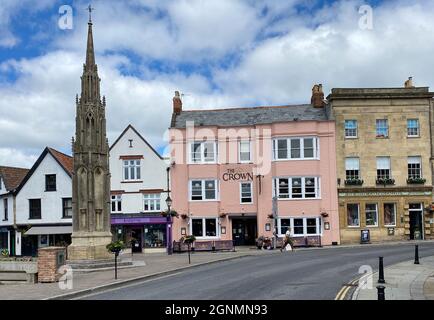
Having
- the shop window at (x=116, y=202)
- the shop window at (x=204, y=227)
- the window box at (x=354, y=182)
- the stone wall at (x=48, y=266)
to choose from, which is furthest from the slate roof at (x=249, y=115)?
the stone wall at (x=48, y=266)

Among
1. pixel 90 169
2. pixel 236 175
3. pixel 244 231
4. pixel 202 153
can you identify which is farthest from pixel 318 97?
pixel 90 169

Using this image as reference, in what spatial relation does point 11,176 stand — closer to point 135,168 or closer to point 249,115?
point 135,168

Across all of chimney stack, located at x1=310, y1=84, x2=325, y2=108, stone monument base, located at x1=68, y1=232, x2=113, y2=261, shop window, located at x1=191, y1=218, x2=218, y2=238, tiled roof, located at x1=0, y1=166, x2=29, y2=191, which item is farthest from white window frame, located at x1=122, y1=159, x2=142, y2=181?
stone monument base, located at x1=68, y1=232, x2=113, y2=261

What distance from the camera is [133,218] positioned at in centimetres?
4225

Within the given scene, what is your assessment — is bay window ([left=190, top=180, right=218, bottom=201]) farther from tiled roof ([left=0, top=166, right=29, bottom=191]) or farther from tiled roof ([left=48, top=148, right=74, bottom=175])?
tiled roof ([left=0, top=166, right=29, bottom=191])

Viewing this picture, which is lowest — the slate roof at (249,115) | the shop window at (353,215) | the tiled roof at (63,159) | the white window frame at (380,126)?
the shop window at (353,215)

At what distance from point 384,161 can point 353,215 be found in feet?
15.3

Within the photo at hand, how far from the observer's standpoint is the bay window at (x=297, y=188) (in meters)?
39.8

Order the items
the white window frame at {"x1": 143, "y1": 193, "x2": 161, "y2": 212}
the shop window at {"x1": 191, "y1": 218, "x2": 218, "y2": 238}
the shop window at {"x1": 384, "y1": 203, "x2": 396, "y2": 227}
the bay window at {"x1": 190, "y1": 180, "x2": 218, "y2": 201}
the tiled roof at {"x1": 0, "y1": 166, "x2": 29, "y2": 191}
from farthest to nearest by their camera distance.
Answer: the tiled roof at {"x1": 0, "y1": 166, "x2": 29, "y2": 191} < the white window frame at {"x1": 143, "y1": 193, "x2": 161, "y2": 212} < the bay window at {"x1": 190, "y1": 180, "x2": 218, "y2": 201} < the shop window at {"x1": 191, "y1": 218, "x2": 218, "y2": 238} < the shop window at {"x1": 384, "y1": 203, "x2": 396, "y2": 227}

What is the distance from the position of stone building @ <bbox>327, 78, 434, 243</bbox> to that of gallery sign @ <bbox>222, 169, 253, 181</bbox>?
668cm

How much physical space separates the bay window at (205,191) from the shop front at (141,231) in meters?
3.04

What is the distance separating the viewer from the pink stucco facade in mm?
39719

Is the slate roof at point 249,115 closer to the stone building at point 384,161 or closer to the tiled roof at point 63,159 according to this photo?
the stone building at point 384,161
